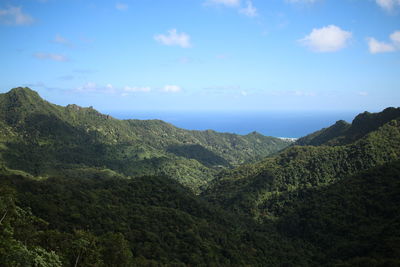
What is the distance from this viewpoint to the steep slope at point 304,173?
123 meters

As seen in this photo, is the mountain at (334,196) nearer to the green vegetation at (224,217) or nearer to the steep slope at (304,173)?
the steep slope at (304,173)

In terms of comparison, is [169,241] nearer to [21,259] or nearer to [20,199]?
[20,199]

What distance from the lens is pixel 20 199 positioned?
61344 millimetres

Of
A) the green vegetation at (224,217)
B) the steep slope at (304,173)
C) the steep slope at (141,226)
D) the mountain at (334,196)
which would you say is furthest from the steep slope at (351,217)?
the steep slope at (304,173)

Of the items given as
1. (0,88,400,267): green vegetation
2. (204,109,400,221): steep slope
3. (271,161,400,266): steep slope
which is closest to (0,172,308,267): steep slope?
(0,88,400,267): green vegetation

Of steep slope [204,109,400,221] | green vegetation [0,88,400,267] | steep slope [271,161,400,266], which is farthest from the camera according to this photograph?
steep slope [204,109,400,221]

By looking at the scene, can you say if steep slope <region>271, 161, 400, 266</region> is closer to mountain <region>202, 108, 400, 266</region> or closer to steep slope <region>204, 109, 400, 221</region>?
mountain <region>202, 108, 400, 266</region>

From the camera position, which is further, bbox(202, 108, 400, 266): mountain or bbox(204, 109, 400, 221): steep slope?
bbox(204, 109, 400, 221): steep slope

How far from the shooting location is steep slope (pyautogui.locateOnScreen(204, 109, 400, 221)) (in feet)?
402

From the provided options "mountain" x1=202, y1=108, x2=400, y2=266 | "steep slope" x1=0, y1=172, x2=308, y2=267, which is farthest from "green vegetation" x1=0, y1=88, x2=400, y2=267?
"mountain" x1=202, y1=108, x2=400, y2=266

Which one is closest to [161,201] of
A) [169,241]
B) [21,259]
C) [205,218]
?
[205,218]

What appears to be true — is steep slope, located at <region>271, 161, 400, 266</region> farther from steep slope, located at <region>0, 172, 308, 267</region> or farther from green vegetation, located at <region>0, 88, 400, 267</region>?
steep slope, located at <region>0, 172, 308, 267</region>

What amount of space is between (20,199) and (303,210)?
263ft

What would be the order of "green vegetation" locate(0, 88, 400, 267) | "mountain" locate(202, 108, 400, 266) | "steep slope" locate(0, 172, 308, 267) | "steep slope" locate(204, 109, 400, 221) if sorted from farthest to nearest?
1. "steep slope" locate(204, 109, 400, 221)
2. "mountain" locate(202, 108, 400, 266)
3. "steep slope" locate(0, 172, 308, 267)
4. "green vegetation" locate(0, 88, 400, 267)
